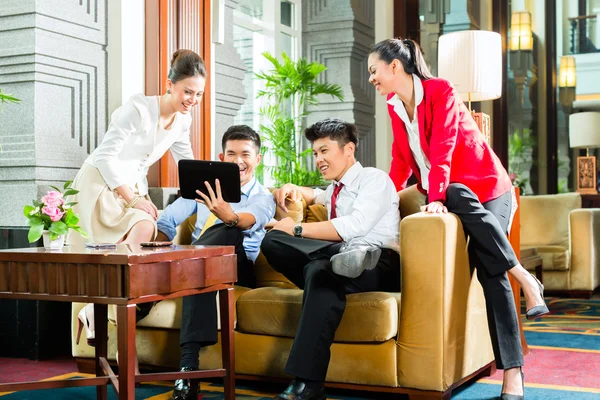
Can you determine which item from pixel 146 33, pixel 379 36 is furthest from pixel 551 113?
pixel 146 33

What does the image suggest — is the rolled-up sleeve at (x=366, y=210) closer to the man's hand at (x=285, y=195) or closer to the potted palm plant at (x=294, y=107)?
the man's hand at (x=285, y=195)

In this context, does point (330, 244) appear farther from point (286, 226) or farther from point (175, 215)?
point (175, 215)

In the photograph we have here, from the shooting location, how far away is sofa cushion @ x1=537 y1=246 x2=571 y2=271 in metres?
5.80

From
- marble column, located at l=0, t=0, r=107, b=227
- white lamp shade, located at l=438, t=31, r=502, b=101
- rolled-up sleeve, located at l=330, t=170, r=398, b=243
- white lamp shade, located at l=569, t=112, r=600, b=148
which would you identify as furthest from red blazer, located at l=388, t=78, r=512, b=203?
white lamp shade, located at l=569, t=112, r=600, b=148

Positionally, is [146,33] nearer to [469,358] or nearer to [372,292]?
[372,292]

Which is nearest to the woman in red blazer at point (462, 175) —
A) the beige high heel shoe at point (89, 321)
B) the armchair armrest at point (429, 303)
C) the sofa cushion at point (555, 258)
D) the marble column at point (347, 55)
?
the armchair armrest at point (429, 303)

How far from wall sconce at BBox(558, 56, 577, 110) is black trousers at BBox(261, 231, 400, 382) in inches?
249

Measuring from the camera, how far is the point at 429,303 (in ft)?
9.00

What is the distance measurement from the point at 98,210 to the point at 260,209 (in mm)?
794

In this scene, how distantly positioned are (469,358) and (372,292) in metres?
0.46

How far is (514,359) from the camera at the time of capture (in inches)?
113

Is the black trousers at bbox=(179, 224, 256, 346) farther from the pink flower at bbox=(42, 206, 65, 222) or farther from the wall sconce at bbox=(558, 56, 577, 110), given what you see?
the wall sconce at bbox=(558, 56, 577, 110)

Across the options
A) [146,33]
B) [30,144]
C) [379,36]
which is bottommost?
[30,144]

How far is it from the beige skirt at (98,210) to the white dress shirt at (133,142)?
5 cm
